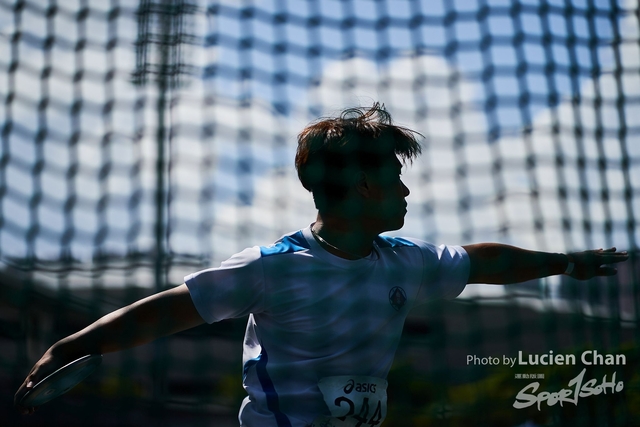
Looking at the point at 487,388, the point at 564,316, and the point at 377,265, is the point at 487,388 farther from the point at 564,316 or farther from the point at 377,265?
the point at 377,265

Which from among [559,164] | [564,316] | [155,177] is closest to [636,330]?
[559,164]

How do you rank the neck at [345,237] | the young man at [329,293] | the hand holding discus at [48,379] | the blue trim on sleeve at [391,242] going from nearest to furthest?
1. the hand holding discus at [48,379]
2. the young man at [329,293]
3. the neck at [345,237]
4. the blue trim on sleeve at [391,242]

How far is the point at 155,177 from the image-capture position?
4797 mm

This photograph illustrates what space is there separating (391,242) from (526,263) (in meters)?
0.44

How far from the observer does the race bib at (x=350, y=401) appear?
161 cm

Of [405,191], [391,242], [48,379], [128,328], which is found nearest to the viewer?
[48,379]

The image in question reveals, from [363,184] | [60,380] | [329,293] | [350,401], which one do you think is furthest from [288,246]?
[60,380]

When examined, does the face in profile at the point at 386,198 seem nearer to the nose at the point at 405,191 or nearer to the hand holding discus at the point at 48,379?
the nose at the point at 405,191

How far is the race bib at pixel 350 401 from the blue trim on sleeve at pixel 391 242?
16.1 inches

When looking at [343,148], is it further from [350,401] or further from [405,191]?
[350,401]

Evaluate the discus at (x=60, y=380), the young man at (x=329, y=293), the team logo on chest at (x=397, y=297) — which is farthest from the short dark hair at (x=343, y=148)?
the discus at (x=60, y=380)

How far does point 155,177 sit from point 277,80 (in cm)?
224

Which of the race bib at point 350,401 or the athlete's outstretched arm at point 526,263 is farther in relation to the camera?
the athlete's outstretched arm at point 526,263

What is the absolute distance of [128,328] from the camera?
1.58 m
